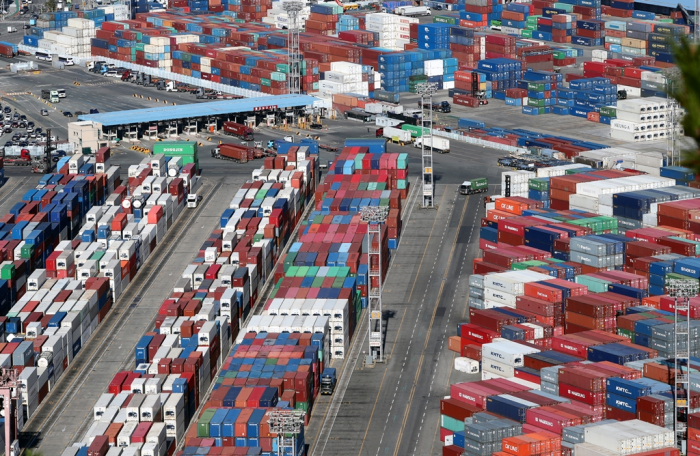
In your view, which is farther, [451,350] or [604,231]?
[604,231]

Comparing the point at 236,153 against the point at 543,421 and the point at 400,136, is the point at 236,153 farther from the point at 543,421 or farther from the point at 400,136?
the point at 543,421

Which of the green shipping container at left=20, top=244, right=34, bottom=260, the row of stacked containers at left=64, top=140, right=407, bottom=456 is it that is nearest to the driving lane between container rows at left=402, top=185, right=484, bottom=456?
the row of stacked containers at left=64, top=140, right=407, bottom=456

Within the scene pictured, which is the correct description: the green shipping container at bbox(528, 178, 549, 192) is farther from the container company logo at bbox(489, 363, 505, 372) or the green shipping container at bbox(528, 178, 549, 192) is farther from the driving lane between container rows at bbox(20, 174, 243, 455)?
the container company logo at bbox(489, 363, 505, 372)

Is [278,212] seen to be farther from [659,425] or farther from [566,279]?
[659,425]

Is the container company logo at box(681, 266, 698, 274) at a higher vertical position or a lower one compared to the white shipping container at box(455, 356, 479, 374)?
higher

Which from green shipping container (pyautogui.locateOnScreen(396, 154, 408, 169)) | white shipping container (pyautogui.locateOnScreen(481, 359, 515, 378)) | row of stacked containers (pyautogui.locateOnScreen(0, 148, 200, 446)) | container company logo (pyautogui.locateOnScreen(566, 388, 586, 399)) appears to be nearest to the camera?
container company logo (pyautogui.locateOnScreen(566, 388, 586, 399))

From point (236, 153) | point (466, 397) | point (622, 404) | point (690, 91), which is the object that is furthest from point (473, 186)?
point (690, 91)

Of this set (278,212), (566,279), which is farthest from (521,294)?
(278,212)
